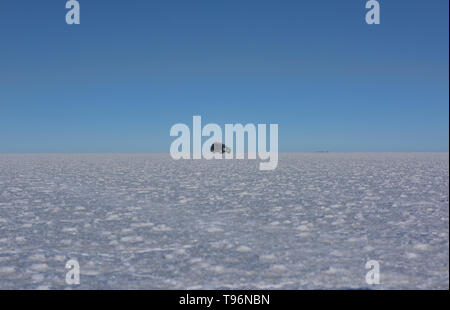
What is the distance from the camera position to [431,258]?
408cm

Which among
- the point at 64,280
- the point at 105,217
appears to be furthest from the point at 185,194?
the point at 64,280

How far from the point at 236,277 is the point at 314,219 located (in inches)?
119

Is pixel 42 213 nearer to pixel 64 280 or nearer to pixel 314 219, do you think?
pixel 64 280

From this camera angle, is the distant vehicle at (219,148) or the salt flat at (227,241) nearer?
the salt flat at (227,241)
